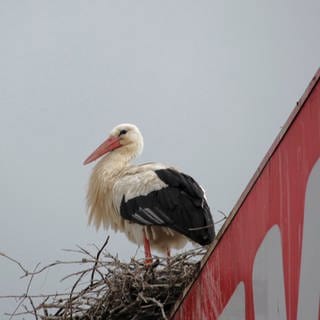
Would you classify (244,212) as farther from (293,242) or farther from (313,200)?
(313,200)

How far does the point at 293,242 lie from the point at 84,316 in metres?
3.05

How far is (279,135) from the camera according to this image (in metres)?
2.71

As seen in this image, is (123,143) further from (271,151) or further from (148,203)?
(271,151)

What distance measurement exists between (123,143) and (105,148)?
7.4 inches

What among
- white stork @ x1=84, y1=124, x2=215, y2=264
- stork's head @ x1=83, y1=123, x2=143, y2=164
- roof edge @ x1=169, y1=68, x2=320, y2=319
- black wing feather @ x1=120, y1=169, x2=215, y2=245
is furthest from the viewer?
stork's head @ x1=83, y1=123, x2=143, y2=164

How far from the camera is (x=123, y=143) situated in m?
8.69

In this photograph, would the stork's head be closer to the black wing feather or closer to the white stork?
the white stork

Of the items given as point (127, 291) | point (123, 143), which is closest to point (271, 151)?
point (127, 291)

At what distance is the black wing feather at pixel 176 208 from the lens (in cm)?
690

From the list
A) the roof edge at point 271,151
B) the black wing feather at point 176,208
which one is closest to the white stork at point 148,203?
the black wing feather at point 176,208

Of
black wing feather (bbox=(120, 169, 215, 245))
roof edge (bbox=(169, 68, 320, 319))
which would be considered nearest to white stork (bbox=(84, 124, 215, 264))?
black wing feather (bbox=(120, 169, 215, 245))

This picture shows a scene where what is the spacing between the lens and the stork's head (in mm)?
8617

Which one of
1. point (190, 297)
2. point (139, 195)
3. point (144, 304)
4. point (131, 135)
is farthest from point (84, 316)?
point (131, 135)

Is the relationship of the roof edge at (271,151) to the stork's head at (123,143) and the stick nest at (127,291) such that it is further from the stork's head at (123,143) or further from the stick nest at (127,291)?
the stork's head at (123,143)
